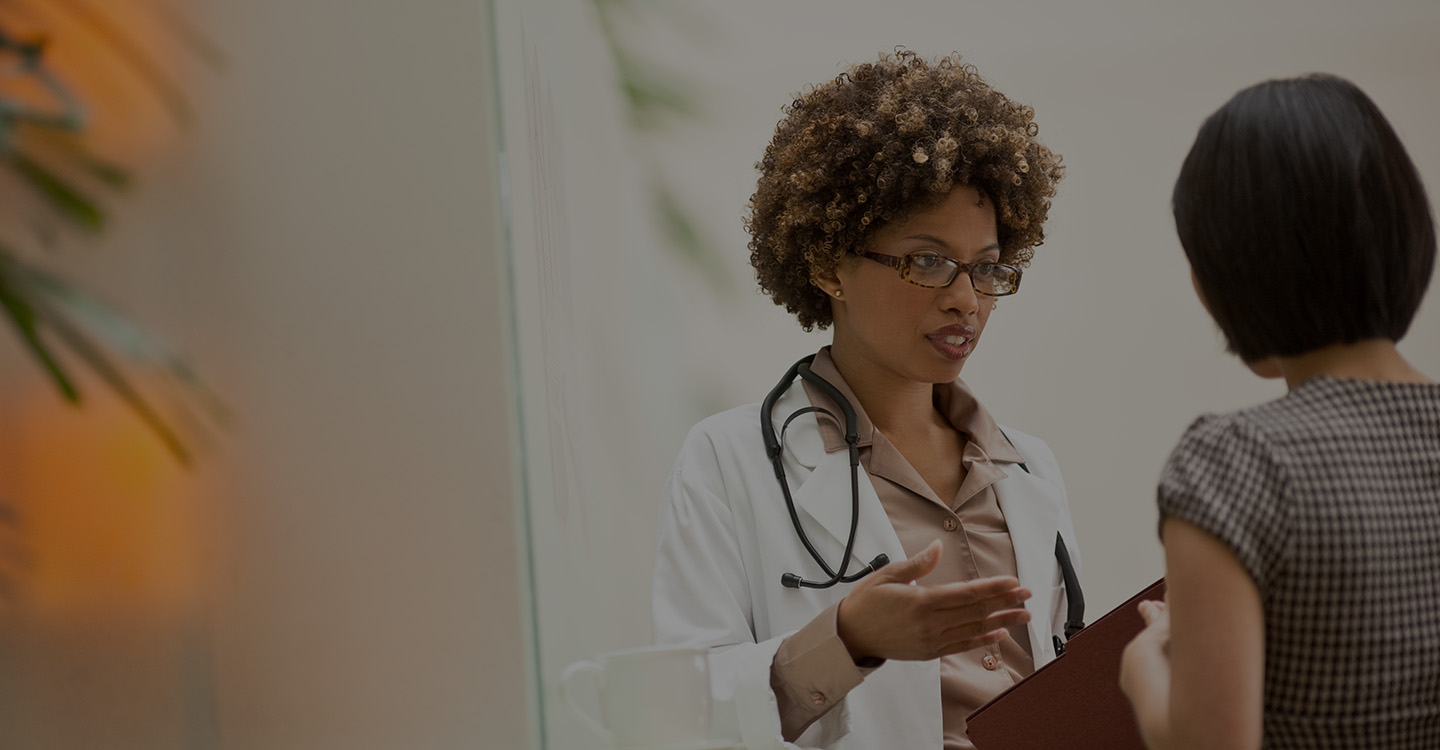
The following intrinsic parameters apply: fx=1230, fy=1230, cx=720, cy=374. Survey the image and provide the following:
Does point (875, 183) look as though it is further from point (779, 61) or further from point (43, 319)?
point (779, 61)

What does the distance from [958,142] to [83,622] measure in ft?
4.22

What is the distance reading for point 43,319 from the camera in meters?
1.06

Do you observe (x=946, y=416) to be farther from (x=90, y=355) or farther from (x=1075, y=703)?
(x=90, y=355)

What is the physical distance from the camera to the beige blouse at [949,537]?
57.1 inches

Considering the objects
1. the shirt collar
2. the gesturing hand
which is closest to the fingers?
the gesturing hand

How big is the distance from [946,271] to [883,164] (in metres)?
0.20

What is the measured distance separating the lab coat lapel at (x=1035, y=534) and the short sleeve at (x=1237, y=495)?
36.0 inches

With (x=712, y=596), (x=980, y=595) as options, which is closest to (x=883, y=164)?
(x=712, y=596)

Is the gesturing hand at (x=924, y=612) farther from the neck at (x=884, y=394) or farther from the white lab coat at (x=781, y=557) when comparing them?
the neck at (x=884, y=394)

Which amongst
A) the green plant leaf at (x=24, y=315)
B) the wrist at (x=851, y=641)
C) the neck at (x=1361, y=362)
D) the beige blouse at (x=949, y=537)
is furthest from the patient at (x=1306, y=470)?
the green plant leaf at (x=24, y=315)

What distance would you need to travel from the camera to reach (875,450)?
5.83 feet

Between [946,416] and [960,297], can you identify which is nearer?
[960,297]

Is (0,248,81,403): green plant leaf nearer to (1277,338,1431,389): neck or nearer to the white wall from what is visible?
the white wall

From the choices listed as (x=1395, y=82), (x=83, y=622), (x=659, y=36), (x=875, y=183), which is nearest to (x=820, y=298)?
(x=875, y=183)
